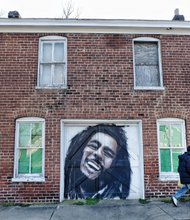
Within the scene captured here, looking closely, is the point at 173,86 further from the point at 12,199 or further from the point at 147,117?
the point at 12,199

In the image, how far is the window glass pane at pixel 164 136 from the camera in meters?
10.3

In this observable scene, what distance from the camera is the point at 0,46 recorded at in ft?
35.3

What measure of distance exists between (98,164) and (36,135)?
7.42 ft

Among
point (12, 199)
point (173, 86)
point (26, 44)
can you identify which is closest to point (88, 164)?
point (12, 199)

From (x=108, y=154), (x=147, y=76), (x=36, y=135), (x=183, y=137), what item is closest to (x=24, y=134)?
(x=36, y=135)

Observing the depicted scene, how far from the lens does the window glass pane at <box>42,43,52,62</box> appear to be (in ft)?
35.3

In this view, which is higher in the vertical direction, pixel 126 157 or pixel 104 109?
pixel 104 109

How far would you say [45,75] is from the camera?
34.9ft

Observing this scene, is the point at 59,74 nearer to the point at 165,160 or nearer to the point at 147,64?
the point at 147,64

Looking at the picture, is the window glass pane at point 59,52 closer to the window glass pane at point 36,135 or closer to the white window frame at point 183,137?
the window glass pane at point 36,135

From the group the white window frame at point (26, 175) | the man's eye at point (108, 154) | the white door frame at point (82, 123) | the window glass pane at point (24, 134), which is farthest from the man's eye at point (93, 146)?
the window glass pane at point (24, 134)

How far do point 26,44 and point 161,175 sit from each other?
6363 mm

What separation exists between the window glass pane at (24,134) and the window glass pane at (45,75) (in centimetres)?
153

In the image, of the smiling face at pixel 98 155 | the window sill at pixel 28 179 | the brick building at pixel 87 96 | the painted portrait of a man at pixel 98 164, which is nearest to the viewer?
the window sill at pixel 28 179
